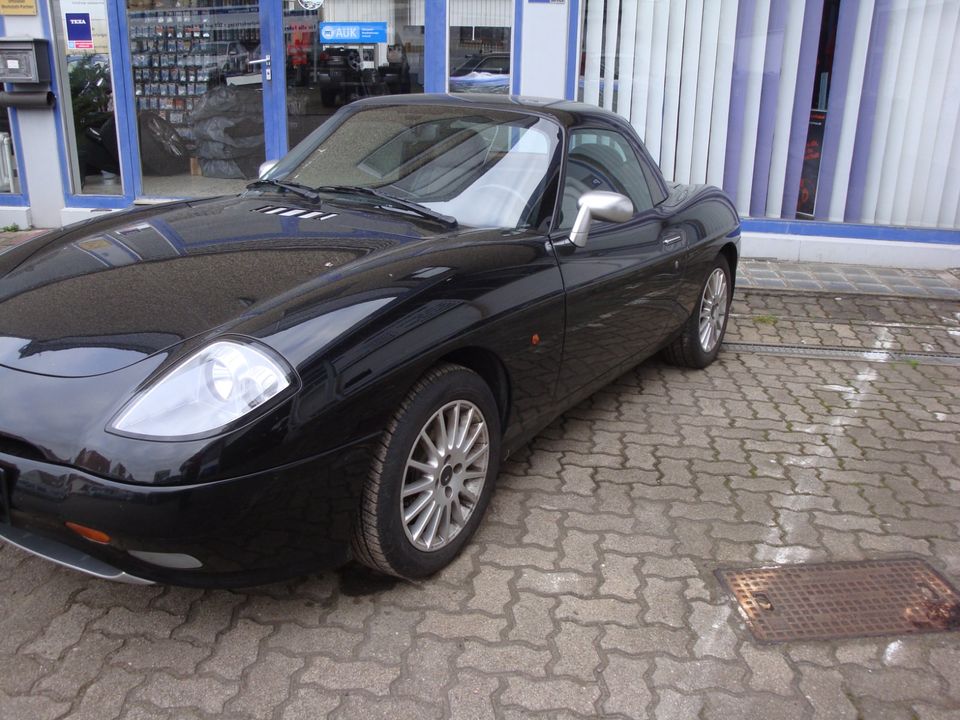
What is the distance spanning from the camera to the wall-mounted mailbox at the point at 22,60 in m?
7.67

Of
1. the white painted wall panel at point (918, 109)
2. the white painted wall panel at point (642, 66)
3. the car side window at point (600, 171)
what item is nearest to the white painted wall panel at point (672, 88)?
the white painted wall panel at point (642, 66)

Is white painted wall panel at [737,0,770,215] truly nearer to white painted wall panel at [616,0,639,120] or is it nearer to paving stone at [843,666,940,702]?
white painted wall panel at [616,0,639,120]

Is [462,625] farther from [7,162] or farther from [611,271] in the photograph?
[7,162]

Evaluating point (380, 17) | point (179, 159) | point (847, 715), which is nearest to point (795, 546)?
point (847, 715)

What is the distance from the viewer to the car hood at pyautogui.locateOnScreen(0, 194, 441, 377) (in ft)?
8.11

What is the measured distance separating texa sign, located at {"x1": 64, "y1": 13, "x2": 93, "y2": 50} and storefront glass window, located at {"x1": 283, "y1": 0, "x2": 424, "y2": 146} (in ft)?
5.78

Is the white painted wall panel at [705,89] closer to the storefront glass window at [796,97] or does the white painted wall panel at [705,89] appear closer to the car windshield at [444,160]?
the storefront glass window at [796,97]

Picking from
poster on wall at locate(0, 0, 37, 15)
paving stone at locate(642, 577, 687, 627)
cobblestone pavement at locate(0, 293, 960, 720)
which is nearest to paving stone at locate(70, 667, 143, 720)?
cobblestone pavement at locate(0, 293, 960, 720)

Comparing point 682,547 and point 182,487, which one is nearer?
point 182,487

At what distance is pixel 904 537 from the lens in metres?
3.35

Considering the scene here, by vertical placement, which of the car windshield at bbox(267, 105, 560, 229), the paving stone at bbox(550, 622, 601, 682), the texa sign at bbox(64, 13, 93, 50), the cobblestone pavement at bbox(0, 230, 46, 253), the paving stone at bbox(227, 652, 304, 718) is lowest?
the paving stone at bbox(550, 622, 601, 682)

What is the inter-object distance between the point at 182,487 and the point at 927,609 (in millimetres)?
2337

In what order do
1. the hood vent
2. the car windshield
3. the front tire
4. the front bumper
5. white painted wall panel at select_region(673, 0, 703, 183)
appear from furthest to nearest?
white painted wall panel at select_region(673, 0, 703, 183)
the car windshield
the hood vent
the front tire
the front bumper

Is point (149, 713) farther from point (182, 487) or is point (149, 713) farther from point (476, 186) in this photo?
point (476, 186)
